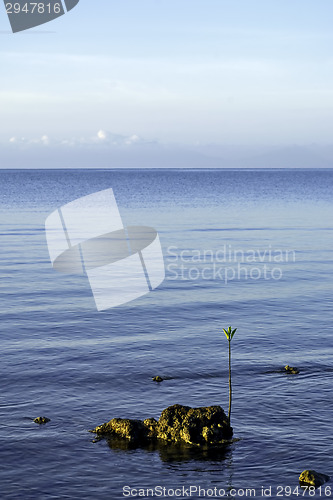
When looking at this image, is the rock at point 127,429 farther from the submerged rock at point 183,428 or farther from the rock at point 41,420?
the rock at point 41,420

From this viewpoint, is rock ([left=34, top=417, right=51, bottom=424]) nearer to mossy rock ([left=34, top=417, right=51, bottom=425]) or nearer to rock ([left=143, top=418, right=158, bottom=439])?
mossy rock ([left=34, top=417, right=51, bottom=425])

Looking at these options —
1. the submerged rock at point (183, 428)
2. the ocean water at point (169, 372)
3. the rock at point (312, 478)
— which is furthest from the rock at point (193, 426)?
the rock at point (312, 478)

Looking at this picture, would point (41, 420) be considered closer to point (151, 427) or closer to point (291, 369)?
point (151, 427)

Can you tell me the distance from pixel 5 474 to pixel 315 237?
6580cm

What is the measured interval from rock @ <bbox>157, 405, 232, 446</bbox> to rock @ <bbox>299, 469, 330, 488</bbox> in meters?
3.49

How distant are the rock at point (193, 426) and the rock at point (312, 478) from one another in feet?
11.5

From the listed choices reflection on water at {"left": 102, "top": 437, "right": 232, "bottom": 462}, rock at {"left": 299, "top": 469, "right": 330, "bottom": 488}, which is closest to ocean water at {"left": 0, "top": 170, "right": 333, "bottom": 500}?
reflection on water at {"left": 102, "top": 437, "right": 232, "bottom": 462}

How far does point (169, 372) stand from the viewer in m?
30.8

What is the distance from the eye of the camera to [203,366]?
31.6 m

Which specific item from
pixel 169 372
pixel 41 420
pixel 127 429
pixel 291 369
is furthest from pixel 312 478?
pixel 169 372

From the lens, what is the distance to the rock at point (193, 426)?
898 inches

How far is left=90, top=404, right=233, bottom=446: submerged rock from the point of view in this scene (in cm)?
2283

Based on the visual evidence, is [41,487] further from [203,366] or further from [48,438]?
[203,366]

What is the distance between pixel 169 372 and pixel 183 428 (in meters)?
7.96
